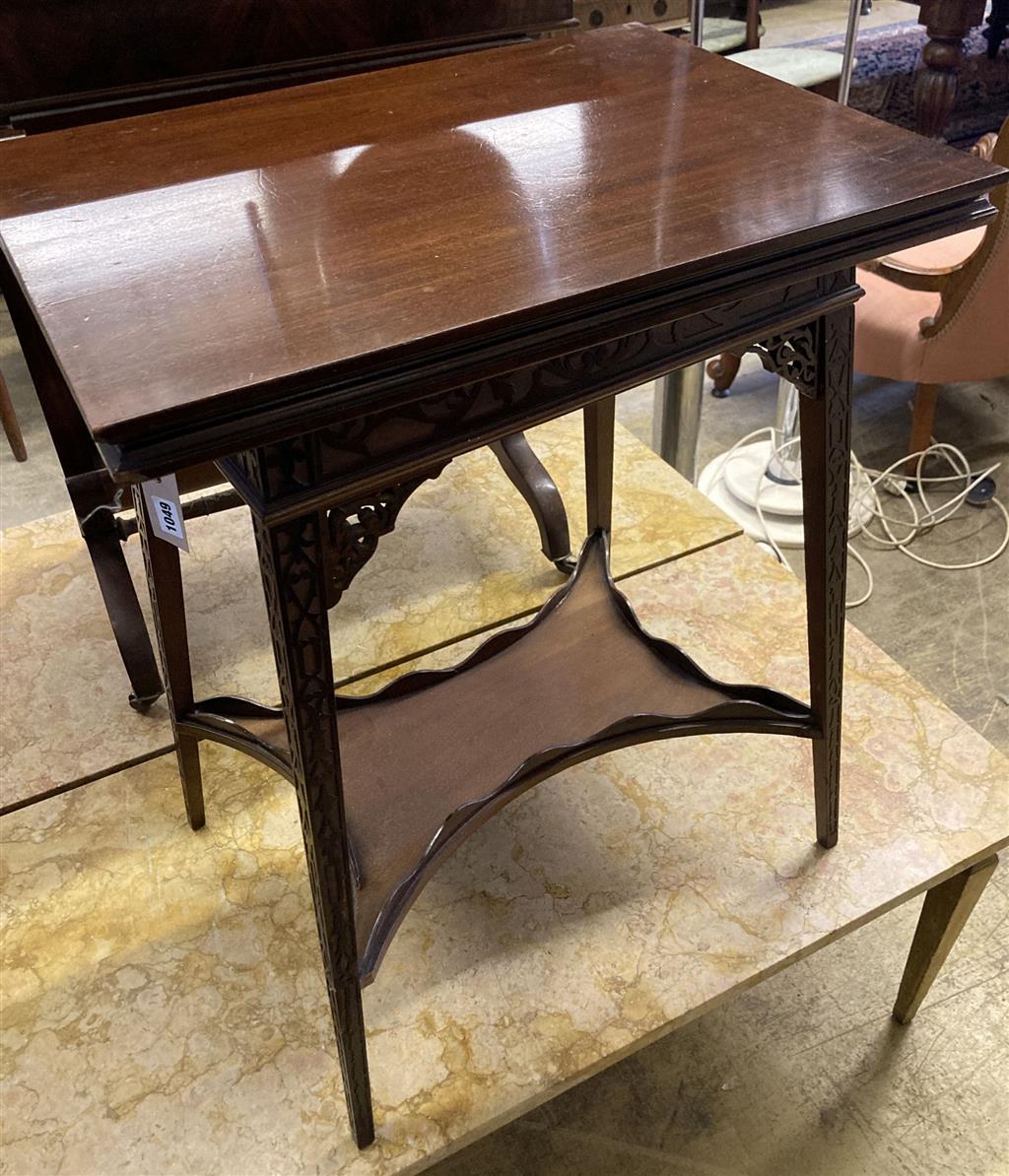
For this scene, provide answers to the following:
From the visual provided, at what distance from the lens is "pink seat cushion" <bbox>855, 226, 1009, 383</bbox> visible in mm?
1814

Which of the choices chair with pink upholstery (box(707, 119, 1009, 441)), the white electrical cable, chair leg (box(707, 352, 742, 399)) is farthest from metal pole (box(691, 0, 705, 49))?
chair leg (box(707, 352, 742, 399))

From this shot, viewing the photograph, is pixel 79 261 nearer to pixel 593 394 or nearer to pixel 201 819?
pixel 593 394

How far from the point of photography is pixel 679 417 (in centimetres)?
171

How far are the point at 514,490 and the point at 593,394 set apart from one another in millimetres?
920

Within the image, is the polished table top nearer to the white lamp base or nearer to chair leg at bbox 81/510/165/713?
chair leg at bbox 81/510/165/713

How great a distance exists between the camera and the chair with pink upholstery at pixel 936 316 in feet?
5.79

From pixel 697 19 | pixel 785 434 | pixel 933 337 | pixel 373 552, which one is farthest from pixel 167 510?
pixel 933 337

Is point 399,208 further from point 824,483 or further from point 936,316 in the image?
point 936,316

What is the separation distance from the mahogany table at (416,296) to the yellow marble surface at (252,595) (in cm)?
28

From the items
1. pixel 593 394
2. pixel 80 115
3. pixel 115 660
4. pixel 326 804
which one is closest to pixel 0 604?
pixel 115 660

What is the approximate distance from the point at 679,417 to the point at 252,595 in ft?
2.42

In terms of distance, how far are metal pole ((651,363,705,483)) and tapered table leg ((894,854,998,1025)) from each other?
0.83m

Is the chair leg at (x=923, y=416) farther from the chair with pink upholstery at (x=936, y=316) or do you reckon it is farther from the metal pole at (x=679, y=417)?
the metal pole at (x=679, y=417)

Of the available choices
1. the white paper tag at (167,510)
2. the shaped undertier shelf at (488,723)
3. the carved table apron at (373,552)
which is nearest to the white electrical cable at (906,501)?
the shaped undertier shelf at (488,723)
